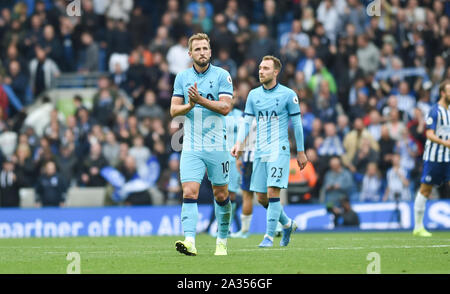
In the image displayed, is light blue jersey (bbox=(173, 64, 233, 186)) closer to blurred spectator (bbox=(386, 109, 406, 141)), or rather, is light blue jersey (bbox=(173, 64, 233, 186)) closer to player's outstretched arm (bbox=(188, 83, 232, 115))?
player's outstretched arm (bbox=(188, 83, 232, 115))

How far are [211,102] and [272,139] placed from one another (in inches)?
99.8

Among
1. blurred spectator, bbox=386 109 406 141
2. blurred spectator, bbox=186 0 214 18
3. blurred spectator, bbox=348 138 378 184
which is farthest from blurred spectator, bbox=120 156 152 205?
blurred spectator, bbox=186 0 214 18

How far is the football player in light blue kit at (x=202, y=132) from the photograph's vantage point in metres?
11.5

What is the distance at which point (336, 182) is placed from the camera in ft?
68.3

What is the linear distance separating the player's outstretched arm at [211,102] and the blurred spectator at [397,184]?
10105 mm

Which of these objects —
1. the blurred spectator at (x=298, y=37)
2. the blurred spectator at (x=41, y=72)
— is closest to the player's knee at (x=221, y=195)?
the blurred spectator at (x=298, y=37)

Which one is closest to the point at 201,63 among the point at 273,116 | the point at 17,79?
the point at 273,116

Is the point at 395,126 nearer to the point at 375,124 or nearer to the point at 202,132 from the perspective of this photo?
the point at 375,124

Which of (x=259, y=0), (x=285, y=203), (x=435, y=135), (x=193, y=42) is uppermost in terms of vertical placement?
(x=259, y=0)

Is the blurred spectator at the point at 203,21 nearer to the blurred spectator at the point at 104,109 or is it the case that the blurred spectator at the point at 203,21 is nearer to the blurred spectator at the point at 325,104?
the blurred spectator at the point at 104,109

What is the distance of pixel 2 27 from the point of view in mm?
26547
